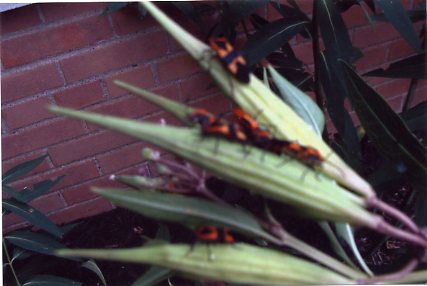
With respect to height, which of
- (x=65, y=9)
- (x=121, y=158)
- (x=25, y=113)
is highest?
(x=65, y=9)

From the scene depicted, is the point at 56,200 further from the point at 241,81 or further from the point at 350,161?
the point at 241,81

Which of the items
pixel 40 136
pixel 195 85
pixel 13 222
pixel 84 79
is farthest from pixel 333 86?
pixel 13 222

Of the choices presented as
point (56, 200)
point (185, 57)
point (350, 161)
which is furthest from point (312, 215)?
point (56, 200)

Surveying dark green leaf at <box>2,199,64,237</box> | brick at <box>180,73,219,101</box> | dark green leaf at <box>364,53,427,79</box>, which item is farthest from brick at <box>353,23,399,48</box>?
dark green leaf at <box>2,199,64,237</box>

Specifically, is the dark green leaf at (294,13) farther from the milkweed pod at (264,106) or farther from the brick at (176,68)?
the milkweed pod at (264,106)

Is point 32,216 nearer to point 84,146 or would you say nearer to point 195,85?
point 84,146
